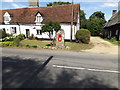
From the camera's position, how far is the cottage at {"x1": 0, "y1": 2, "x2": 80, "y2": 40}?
21.3 meters

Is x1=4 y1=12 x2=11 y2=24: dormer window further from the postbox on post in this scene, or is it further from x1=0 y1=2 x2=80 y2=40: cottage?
the postbox on post

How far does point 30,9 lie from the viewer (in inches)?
986

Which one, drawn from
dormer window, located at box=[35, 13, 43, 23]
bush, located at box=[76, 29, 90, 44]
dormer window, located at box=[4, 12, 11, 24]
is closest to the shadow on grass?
bush, located at box=[76, 29, 90, 44]

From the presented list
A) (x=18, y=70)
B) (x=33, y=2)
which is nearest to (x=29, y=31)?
(x=33, y=2)

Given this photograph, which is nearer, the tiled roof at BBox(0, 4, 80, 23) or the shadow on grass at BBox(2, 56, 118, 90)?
the shadow on grass at BBox(2, 56, 118, 90)

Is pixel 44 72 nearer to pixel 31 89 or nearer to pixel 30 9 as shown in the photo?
pixel 31 89

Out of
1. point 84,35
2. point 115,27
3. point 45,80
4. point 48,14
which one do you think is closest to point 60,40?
point 84,35

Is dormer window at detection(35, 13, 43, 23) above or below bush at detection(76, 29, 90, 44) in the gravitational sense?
above

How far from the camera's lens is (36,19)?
73.2ft

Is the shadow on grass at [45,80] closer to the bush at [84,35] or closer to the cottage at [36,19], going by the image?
the bush at [84,35]

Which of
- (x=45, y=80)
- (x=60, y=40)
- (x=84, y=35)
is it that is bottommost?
(x=45, y=80)

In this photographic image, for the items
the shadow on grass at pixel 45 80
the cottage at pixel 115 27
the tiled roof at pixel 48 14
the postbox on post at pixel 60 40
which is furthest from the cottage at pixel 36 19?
the shadow on grass at pixel 45 80

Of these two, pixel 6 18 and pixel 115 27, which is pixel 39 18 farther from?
pixel 115 27

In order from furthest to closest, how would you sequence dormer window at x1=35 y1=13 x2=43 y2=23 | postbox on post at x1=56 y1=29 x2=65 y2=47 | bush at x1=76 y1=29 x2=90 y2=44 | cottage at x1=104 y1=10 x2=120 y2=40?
dormer window at x1=35 y1=13 x2=43 y2=23 → cottage at x1=104 y1=10 x2=120 y2=40 → bush at x1=76 y1=29 x2=90 y2=44 → postbox on post at x1=56 y1=29 x2=65 y2=47
